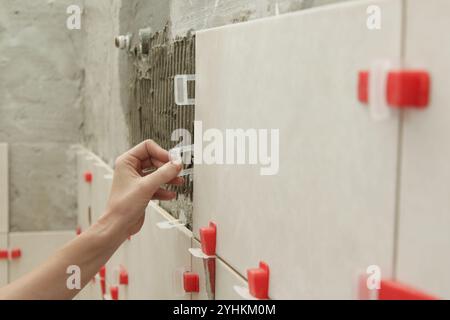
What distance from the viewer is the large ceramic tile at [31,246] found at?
2.18 m

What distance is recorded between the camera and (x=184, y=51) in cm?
95

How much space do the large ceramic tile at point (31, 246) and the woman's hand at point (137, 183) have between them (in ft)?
4.56

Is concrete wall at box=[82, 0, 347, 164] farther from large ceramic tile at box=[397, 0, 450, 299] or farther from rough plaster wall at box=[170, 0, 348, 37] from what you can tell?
large ceramic tile at box=[397, 0, 450, 299]

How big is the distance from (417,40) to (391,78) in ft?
0.09

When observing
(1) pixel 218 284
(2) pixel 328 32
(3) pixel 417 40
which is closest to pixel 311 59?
(2) pixel 328 32

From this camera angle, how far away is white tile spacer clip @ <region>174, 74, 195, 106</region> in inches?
36.0

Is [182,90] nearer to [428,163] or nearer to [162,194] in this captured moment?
[162,194]

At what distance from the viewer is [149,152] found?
2.97ft

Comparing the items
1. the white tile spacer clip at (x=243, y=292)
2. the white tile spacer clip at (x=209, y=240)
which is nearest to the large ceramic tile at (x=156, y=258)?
the white tile spacer clip at (x=209, y=240)

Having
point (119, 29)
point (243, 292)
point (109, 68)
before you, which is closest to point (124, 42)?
point (119, 29)

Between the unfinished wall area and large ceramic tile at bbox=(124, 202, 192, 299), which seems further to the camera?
large ceramic tile at bbox=(124, 202, 192, 299)

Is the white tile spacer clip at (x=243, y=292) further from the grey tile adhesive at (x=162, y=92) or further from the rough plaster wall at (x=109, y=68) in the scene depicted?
the rough plaster wall at (x=109, y=68)

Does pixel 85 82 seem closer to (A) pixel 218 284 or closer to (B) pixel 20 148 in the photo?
(B) pixel 20 148

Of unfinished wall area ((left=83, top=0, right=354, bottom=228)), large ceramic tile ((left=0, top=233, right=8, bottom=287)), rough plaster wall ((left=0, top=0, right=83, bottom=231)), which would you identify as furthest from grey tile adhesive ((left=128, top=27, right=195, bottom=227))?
large ceramic tile ((left=0, top=233, right=8, bottom=287))
